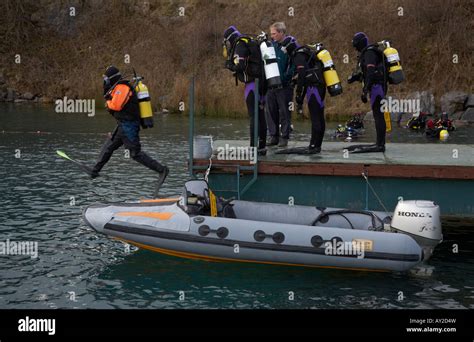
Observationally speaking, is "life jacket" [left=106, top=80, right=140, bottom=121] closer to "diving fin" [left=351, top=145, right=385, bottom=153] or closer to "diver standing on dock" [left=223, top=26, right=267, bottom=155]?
"diver standing on dock" [left=223, top=26, right=267, bottom=155]

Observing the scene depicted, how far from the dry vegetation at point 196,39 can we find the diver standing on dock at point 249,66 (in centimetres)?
2247

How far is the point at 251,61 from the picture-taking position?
526 inches

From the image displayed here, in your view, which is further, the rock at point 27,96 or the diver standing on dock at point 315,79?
the rock at point 27,96

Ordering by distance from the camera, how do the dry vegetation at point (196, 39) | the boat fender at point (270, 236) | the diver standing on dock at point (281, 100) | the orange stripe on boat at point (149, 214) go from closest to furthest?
1. the boat fender at point (270, 236)
2. the orange stripe on boat at point (149, 214)
3. the diver standing on dock at point (281, 100)
4. the dry vegetation at point (196, 39)

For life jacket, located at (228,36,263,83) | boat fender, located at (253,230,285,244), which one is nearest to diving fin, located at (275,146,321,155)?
life jacket, located at (228,36,263,83)

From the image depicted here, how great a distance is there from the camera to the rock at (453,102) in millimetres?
35075

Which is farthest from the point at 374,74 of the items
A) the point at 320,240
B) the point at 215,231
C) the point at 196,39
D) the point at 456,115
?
the point at 196,39

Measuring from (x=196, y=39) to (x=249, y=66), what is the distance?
103ft

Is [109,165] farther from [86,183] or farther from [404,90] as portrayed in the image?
[404,90]

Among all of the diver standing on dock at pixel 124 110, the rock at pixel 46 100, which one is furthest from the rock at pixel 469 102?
the diver standing on dock at pixel 124 110

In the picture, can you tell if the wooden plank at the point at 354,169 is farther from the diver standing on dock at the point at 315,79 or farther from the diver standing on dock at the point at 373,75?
the diver standing on dock at the point at 373,75

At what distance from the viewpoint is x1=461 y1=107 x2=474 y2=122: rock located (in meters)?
33.7

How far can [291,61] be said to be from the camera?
1409 cm

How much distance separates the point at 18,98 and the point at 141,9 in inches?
445
